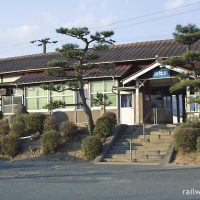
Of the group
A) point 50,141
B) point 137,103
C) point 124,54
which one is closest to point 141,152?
point 50,141

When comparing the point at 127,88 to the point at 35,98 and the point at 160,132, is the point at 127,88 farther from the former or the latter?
the point at 35,98

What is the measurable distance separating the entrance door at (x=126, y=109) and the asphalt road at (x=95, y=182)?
29.1ft

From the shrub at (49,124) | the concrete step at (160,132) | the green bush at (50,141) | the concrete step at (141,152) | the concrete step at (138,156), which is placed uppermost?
the shrub at (49,124)

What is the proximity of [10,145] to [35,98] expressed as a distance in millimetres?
8844

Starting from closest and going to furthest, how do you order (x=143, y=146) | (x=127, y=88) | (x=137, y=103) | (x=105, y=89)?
(x=143, y=146)
(x=137, y=103)
(x=127, y=88)
(x=105, y=89)

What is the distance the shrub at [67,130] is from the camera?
24.2 metres

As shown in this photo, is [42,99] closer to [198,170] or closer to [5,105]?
[5,105]

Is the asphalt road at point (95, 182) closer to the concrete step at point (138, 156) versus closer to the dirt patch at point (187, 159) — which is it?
the dirt patch at point (187, 159)

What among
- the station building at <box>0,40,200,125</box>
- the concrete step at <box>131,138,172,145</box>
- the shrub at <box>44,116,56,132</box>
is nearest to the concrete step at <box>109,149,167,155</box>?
the concrete step at <box>131,138,172,145</box>

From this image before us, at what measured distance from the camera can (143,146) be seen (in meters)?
21.6

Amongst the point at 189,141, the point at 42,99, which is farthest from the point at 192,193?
the point at 42,99

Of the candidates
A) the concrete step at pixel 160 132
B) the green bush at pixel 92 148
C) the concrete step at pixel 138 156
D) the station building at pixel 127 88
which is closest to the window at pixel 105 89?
the station building at pixel 127 88

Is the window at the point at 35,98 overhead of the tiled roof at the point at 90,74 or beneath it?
beneath

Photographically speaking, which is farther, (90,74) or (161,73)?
(90,74)
